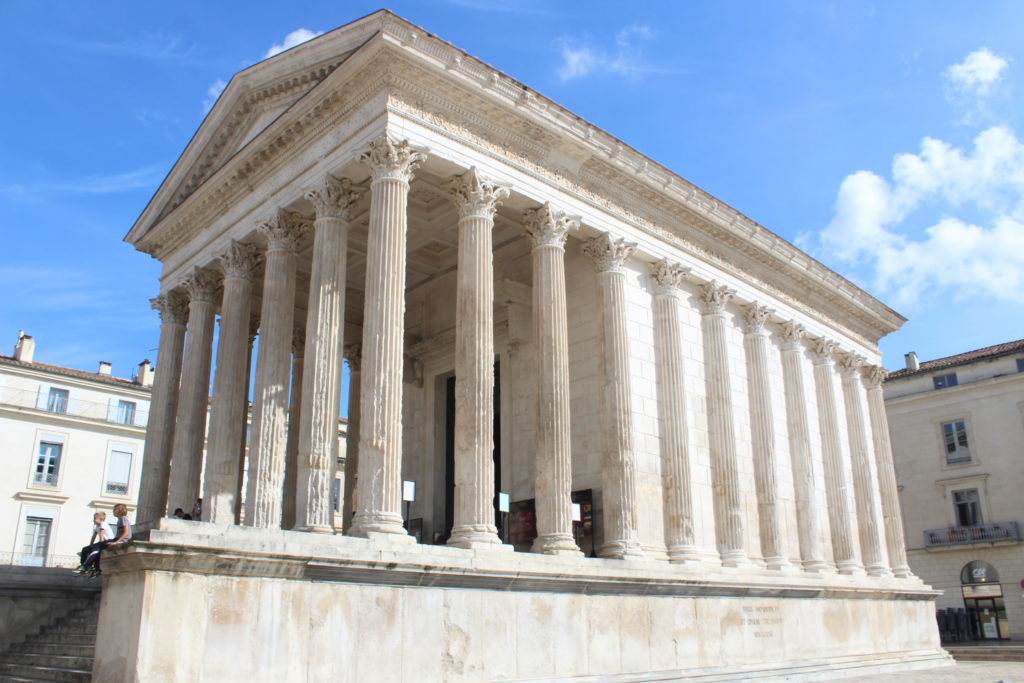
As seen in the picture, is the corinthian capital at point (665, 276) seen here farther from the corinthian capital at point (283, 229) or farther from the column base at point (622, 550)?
the corinthian capital at point (283, 229)

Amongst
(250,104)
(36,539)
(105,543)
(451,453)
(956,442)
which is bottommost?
(105,543)

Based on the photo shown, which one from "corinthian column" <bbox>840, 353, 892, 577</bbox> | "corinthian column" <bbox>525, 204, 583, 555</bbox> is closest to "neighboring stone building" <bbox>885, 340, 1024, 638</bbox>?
"corinthian column" <bbox>840, 353, 892, 577</bbox>

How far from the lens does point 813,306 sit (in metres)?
25.0

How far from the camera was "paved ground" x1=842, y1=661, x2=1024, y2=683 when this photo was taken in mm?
17922

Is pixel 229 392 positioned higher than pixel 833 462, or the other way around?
pixel 229 392

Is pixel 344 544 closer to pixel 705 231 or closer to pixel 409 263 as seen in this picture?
pixel 409 263

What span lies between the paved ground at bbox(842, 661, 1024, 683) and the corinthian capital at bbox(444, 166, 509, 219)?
12.1m

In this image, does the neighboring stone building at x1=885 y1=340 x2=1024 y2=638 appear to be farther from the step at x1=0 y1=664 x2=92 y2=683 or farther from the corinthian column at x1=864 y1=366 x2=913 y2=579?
the step at x1=0 y1=664 x2=92 y2=683

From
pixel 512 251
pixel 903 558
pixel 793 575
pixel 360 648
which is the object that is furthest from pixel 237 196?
pixel 903 558

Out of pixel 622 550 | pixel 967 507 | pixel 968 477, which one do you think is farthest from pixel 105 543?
pixel 967 507

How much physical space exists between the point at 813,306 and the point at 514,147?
12.1 m

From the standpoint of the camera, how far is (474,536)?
44.8 ft

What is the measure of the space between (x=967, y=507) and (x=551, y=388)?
30057 mm

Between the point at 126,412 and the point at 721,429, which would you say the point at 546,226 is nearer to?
the point at 721,429
